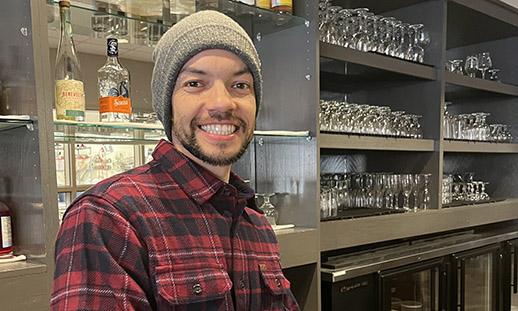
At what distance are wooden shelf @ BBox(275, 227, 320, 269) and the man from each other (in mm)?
767

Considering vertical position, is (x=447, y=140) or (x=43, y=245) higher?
(x=447, y=140)

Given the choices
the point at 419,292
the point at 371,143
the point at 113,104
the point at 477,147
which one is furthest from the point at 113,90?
the point at 477,147

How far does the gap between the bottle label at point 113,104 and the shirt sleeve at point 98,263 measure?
80cm

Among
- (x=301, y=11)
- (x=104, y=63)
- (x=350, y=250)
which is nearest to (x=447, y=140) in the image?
(x=350, y=250)

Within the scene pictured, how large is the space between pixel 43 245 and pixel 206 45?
775 millimetres

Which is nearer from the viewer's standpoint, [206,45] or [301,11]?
[206,45]

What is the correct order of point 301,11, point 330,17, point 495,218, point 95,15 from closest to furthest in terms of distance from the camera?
point 95,15 < point 301,11 < point 330,17 < point 495,218

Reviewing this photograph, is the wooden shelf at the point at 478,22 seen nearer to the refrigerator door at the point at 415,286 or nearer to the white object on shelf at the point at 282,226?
the refrigerator door at the point at 415,286

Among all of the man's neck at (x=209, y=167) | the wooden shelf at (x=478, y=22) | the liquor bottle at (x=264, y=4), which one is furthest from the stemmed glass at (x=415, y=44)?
the man's neck at (x=209, y=167)

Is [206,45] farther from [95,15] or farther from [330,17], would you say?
[330,17]

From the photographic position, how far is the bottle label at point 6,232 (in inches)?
49.5

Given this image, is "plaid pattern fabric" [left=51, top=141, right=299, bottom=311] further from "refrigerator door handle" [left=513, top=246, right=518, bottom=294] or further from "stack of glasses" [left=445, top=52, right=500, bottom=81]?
"refrigerator door handle" [left=513, top=246, right=518, bottom=294]

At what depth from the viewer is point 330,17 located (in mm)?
2078

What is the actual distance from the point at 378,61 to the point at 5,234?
175 centimetres
